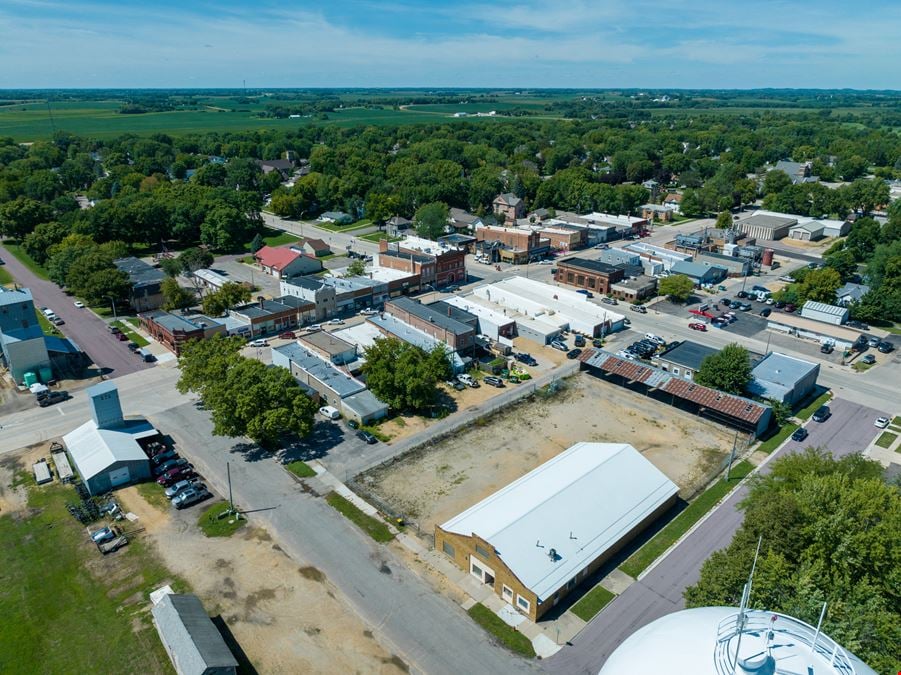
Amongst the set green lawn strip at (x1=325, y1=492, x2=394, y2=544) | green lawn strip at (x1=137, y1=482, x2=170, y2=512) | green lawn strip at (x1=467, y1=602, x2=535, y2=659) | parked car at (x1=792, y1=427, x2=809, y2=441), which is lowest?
green lawn strip at (x1=467, y1=602, x2=535, y2=659)

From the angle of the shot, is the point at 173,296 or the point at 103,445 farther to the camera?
the point at 173,296

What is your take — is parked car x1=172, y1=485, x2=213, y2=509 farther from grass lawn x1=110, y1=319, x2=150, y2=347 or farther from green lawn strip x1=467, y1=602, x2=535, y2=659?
grass lawn x1=110, y1=319, x2=150, y2=347

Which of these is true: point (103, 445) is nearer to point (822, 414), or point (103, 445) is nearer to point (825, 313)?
point (822, 414)

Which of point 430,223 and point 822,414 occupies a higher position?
point 430,223

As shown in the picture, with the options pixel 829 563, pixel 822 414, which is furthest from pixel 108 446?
pixel 822 414

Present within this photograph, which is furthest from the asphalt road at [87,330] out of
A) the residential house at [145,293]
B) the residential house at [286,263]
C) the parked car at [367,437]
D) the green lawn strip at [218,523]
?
the parked car at [367,437]

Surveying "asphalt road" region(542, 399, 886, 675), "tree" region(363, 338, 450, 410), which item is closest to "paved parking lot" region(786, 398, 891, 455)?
"asphalt road" region(542, 399, 886, 675)
